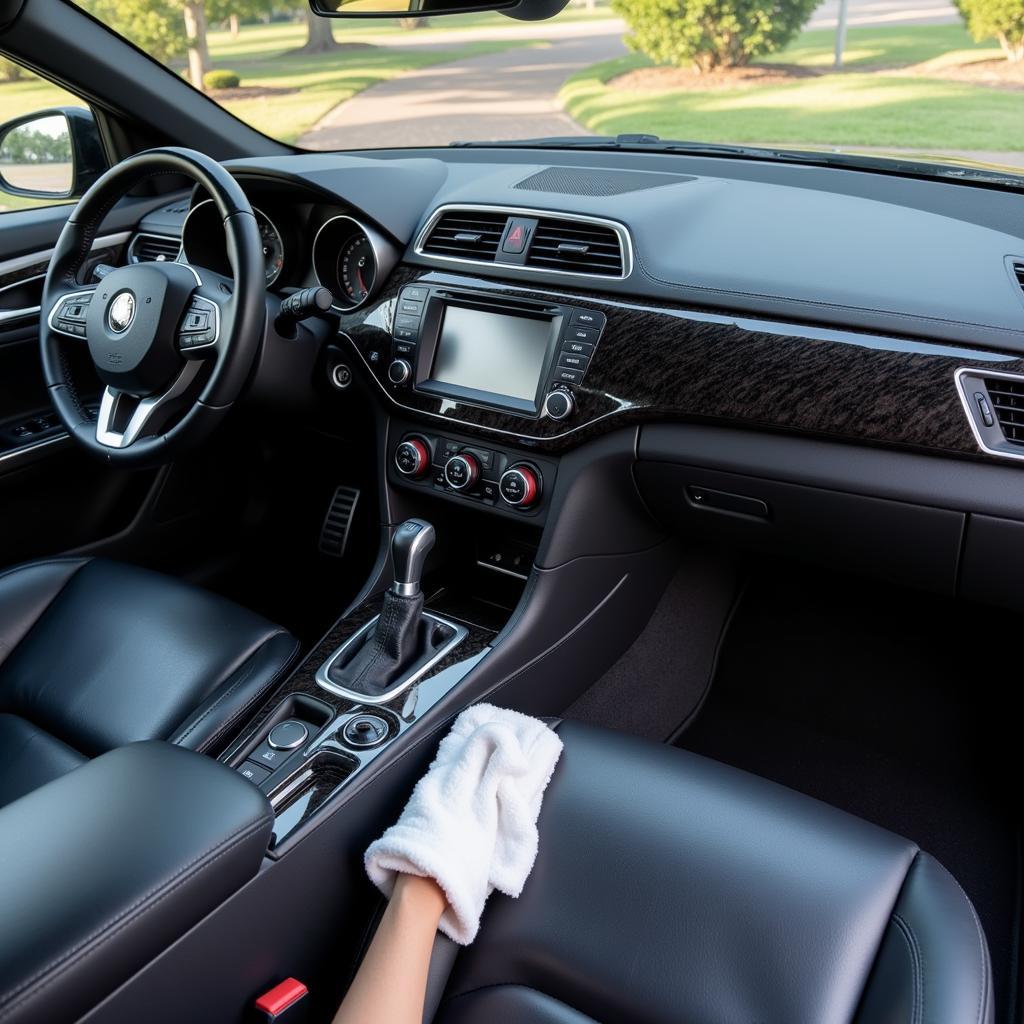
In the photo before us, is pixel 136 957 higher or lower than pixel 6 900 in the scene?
lower

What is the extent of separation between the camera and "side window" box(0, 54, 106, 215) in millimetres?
2619

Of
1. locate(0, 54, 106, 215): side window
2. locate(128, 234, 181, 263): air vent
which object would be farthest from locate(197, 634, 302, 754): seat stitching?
locate(0, 54, 106, 215): side window

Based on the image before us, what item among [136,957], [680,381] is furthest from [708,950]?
[680,381]

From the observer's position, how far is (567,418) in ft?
6.08

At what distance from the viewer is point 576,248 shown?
6.15 ft

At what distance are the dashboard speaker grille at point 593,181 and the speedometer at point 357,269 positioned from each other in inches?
13.4

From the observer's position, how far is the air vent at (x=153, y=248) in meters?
2.48

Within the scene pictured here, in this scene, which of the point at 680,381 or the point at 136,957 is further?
the point at 680,381

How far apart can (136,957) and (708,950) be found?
2.07 ft

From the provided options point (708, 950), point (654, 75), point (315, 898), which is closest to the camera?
point (708, 950)

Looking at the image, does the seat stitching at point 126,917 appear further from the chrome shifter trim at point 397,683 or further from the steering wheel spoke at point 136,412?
the steering wheel spoke at point 136,412

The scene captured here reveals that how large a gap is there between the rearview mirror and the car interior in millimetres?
300

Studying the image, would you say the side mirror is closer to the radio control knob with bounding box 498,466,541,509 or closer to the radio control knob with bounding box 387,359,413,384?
the radio control knob with bounding box 387,359,413,384

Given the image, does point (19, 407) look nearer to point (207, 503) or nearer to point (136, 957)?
point (207, 503)
